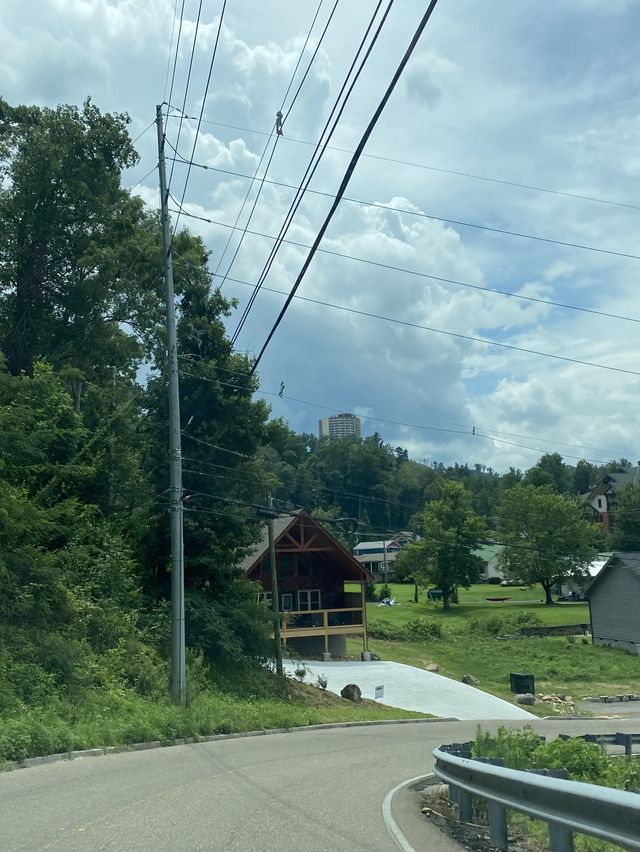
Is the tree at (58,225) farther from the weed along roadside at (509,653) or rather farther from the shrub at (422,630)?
the shrub at (422,630)

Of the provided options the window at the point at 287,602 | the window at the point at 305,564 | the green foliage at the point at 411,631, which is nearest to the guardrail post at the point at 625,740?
the window at the point at 287,602

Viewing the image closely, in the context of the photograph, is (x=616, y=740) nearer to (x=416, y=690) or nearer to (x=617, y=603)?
(x=416, y=690)

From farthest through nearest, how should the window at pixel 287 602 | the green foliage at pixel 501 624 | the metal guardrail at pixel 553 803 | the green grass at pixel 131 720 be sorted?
the green foliage at pixel 501 624 < the window at pixel 287 602 < the green grass at pixel 131 720 < the metal guardrail at pixel 553 803

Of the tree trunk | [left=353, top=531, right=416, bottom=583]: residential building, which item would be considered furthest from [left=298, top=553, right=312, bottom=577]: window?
[left=353, top=531, right=416, bottom=583]: residential building

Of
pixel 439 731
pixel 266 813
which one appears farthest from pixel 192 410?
pixel 266 813

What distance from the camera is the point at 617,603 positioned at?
191ft

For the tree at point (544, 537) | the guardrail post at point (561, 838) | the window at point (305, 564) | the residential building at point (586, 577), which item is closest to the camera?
the guardrail post at point (561, 838)

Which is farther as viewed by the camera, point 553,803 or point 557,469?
point 557,469

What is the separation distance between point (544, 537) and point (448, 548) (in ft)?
37.6

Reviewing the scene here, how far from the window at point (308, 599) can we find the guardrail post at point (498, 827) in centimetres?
4099

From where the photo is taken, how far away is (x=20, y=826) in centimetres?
829

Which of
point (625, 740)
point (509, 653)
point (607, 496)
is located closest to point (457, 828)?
point (625, 740)

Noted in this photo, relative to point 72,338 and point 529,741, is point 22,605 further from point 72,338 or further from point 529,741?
point 72,338

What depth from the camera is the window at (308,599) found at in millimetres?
48344
